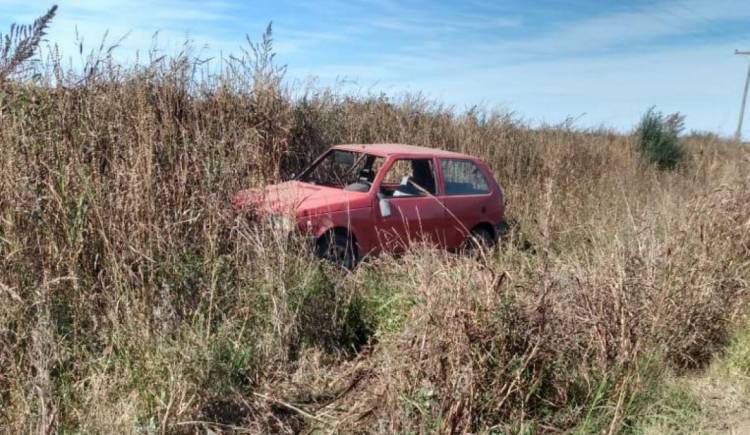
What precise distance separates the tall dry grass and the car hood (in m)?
0.21

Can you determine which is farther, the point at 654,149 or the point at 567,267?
the point at 654,149

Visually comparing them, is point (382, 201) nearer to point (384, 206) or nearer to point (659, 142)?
point (384, 206)

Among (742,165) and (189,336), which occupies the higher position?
(742,165)

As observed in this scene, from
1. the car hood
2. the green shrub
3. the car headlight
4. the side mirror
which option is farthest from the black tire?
the green shrub

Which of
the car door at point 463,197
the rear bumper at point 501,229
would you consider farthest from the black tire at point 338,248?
the rear bumper at point 501,229

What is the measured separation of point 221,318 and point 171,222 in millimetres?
884

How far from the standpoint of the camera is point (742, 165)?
934 cm

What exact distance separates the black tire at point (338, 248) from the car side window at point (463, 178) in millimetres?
1908

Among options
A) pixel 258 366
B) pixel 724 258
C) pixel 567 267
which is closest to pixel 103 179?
pixel 258 366

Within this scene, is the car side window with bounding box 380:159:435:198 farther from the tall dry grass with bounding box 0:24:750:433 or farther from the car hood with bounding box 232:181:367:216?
the tall dry grass with bounding box 0:24:750:433

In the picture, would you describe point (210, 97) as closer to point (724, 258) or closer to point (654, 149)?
point (724, 258)

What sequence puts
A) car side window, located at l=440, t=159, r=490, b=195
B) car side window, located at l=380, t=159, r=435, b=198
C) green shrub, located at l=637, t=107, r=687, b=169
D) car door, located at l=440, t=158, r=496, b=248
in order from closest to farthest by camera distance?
car side window, located at l=380, t=159, r=435, b=198, car door, located at l=440, t=158, r=496, b=248, car side window, located at l=440, t=159, r=490, b=195, green shrub, located at l=637, t=107, r=687, b=169

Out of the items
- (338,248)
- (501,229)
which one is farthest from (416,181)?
(501,229)

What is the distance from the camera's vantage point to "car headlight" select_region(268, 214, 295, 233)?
17.7 feet
